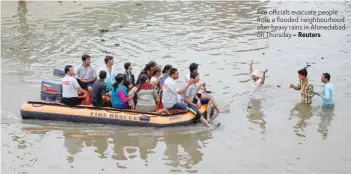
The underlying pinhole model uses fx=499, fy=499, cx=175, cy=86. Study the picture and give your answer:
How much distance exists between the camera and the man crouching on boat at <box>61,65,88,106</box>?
12.0 m

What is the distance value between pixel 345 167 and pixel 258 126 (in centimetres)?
266

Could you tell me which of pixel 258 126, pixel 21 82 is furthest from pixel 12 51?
pixel 258 126

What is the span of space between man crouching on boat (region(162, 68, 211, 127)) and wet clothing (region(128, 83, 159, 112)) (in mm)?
261

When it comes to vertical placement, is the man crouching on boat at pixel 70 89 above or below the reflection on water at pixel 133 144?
above

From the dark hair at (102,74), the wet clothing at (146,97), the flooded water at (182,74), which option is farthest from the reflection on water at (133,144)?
the dark hair at (102,74)

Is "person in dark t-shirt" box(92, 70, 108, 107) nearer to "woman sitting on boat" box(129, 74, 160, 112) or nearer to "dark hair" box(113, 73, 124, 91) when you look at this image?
"dark hair" box(113, 73, 124, 91)

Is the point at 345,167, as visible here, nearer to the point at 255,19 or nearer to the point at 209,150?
the point at 209,150

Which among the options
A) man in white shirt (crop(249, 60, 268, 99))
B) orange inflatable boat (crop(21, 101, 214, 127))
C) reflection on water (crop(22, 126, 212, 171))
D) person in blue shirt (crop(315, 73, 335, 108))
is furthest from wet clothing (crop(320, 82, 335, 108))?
reflection on water (crop(22, 126, 212, 171))

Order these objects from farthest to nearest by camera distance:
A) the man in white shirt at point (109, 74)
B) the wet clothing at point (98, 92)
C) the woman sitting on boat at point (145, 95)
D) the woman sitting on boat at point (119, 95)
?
1. the man in white shirt at point (109, 74)
2. the wet clothing at point (98, 92)
3. the woman sitting on boat at point (119, 95)
4. the woman sitting on boat at point (145, 95)

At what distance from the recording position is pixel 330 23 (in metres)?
22.3

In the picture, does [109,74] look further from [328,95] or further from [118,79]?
[328,95]

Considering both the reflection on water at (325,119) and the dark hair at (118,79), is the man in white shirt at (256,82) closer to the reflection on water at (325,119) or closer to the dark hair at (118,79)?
the reflection on water at (325,119)

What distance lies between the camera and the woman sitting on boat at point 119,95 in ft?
38.6

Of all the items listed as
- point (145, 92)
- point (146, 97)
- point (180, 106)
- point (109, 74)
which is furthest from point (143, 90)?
point (109, 74)
